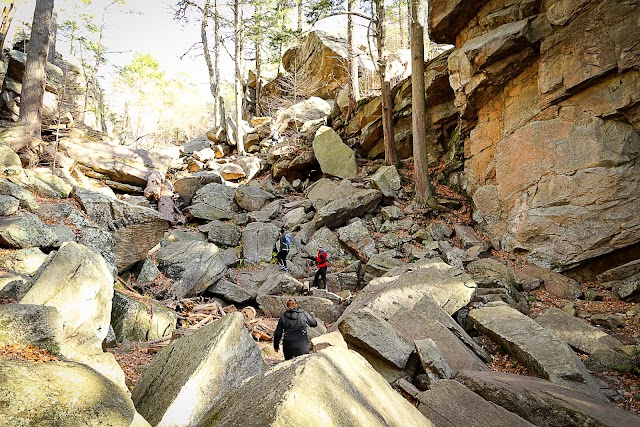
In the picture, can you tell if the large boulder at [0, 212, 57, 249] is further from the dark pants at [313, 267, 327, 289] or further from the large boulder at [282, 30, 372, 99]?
the large boulder at [282, 30, 372, 99]

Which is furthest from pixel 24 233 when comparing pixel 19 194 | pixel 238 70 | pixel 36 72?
pixel 238 70

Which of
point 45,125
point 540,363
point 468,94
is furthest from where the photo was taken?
point 45,125

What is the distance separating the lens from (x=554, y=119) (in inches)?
439

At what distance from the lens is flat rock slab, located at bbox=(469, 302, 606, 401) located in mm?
5219

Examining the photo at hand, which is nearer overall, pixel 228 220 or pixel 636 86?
pixel 636 86

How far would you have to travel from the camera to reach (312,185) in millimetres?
19062

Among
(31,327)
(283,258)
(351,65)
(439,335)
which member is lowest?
(439,335)

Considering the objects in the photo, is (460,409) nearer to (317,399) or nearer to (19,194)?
(317,399)

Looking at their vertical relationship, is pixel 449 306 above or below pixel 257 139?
below

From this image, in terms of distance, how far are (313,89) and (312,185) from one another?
14778 millimetres

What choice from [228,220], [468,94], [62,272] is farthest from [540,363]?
[228,220]

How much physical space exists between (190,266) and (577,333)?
10346mm

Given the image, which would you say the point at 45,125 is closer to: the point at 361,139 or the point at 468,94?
the point at 361,139

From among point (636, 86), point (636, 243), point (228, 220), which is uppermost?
point (636, 86)
